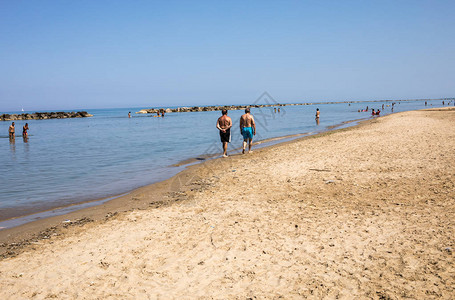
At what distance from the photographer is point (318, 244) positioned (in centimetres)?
459

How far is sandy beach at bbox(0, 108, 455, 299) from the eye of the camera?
365 centimetres

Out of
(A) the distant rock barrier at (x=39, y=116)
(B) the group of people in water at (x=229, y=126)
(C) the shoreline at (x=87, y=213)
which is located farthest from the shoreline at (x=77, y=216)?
(A) the distant rock barrier at (x=39, y=116)

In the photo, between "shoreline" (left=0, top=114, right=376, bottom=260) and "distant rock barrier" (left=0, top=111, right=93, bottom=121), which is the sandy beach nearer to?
"shoreline" (left=0, top=114, right=376, bottom=260)

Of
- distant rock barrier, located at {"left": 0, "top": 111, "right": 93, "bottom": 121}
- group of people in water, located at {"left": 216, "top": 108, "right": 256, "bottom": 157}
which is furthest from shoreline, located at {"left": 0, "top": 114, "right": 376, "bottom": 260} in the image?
distant rock barrier, located at {"left": 0, "top": 111, "right": 93, "bottom": 121}

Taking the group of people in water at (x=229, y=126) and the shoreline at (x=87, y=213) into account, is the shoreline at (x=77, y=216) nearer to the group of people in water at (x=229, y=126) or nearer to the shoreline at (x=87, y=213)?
the shoreline at (x=87, y=213)

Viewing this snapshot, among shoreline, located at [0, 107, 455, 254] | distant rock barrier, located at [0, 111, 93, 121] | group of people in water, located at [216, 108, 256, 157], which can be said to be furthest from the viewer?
distant rock barrier, located at [0, 111, 93, 121]

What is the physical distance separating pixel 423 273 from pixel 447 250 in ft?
2.60

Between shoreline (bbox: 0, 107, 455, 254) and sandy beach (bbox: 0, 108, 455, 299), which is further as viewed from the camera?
shoreline (bbox: 0, 107, 455, 254)

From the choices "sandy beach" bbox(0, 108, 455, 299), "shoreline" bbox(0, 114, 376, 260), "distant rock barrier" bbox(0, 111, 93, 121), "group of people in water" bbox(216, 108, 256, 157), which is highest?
"distant rock barrier" bbox(0, 111, 93, 121)

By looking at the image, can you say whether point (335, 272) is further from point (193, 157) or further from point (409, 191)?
point (193, 157)

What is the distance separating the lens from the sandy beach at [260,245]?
3648mm

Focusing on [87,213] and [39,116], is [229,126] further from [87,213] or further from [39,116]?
[39,116]

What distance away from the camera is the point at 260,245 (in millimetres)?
4668

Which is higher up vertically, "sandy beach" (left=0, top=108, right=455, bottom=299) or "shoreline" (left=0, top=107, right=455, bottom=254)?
"sandy beach" (left=0, top=108, right=455, bottom=299)
